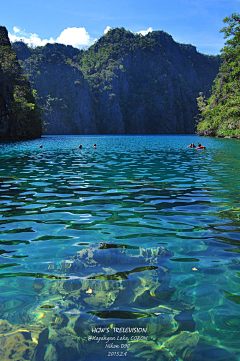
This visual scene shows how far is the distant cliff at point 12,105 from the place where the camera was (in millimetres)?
64562

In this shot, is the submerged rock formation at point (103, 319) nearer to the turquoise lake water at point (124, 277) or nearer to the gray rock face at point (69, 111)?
the turquoise lake water at point (124, 277)

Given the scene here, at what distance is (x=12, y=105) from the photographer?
227ft

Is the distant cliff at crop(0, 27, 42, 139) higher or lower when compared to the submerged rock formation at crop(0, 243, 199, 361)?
higher

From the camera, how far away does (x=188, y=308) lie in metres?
3.57

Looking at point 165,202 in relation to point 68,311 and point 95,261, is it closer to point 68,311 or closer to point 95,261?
point 95,261

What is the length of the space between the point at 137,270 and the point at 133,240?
145 centimetres

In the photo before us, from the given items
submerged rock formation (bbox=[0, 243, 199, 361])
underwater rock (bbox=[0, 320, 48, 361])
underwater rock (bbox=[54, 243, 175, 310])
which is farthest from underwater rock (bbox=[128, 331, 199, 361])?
underwater rock (bbox=[0, 320, 48, 361])

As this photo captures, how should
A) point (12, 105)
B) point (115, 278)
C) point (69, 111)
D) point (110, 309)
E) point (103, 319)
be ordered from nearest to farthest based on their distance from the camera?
1. point (103, 319)
2. point (110, 309)
3. point (115, 278)
4. point (12, 105)
5. point (69, 111)

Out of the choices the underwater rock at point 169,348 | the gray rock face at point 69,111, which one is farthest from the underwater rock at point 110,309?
the gray rock face at point 69,111

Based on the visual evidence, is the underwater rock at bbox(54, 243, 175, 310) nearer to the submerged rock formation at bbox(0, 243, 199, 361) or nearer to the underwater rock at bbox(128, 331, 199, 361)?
the submerged rock formation at bbox(0, 243, 199, 361)

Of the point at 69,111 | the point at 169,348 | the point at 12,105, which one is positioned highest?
the point at 69,111

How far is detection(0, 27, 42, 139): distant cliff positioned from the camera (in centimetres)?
6456

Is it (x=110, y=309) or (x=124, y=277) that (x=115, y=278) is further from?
(x=110, y=309)

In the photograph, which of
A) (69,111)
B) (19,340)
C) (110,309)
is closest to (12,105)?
(110,309)
